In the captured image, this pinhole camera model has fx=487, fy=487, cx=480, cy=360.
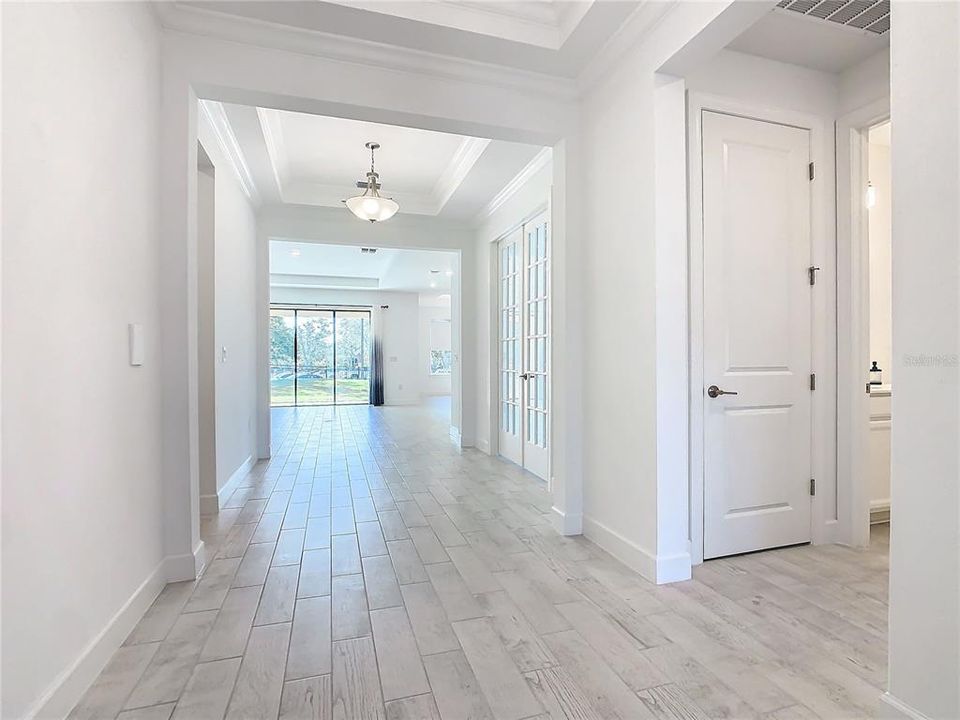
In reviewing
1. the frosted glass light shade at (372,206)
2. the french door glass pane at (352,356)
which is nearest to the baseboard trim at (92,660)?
the frosted glass light shade at (372,206)

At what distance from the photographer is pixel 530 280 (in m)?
4.60

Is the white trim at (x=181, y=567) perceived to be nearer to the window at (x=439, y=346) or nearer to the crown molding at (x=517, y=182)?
the crown molding at (x=517, y=182)

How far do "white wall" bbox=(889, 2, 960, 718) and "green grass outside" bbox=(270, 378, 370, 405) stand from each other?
11592 mm

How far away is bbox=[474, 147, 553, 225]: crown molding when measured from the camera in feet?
12.7

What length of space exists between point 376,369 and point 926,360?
36.2ft

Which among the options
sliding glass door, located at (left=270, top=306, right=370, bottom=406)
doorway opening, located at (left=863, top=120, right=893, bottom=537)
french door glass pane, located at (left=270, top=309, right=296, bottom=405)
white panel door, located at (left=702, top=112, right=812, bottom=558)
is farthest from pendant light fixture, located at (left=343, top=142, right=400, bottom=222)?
french door glass pane, located at (left=270, top=309, right=296, bottom=405)

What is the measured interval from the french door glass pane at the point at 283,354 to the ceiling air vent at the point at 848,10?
439 inches

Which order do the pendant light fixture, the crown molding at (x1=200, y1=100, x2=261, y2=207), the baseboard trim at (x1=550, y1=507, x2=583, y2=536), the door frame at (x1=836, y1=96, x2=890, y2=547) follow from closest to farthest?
the door frame at (x1=836, y1=96, x2=890, y2=547) < the baseboard trim at (x1=550, y1=507, x2=583, y2=536) < the crown molding at (x1=200, y1=100, x2=261, y2=207) < the pendant light fixture

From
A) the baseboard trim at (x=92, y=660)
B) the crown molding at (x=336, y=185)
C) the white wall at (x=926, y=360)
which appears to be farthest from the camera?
the crown molding at (x=336, y=185)

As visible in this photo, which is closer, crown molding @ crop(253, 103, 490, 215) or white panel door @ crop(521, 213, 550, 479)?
crown molding @ crop(253, 103, 490, 215)

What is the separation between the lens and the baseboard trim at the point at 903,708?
49.7 inches

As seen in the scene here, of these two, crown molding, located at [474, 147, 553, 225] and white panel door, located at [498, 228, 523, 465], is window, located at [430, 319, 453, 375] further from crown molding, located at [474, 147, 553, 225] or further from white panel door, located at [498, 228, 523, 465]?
white panel door, located at [498, 228, 523, 465]

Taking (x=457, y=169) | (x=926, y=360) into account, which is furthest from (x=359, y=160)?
(x=926, y=360)

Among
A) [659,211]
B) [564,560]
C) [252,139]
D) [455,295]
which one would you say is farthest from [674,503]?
[455,295]
